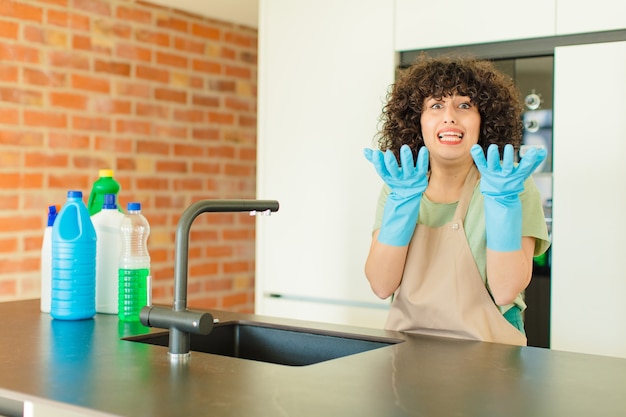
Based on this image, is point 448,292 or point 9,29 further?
point 9,29

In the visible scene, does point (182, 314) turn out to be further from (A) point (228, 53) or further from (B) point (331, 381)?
(A) point (228, 53)

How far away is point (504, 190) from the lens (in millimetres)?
1661

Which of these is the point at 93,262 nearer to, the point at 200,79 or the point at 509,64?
the point at 509,64

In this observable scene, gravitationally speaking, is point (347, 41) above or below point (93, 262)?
Result: above

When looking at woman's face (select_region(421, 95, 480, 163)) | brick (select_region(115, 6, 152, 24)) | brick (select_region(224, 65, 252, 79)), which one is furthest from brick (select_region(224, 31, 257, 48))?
woman's face (select_region(421, 95, 480, 163))

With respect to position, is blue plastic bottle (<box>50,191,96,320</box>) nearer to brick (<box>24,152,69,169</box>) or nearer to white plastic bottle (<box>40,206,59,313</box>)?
white plastic bottle (<box>40,206,59,313</box>)

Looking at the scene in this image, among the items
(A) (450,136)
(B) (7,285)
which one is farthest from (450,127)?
(B) (7,285)

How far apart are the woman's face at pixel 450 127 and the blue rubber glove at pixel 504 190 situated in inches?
9.7

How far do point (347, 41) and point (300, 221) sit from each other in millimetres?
686

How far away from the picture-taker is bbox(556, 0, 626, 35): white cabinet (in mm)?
2369

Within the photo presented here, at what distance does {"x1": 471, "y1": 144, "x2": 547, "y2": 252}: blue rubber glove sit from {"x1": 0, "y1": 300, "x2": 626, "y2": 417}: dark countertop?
30 cm

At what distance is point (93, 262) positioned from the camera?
1.86 metres

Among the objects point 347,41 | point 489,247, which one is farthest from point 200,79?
point 489,247

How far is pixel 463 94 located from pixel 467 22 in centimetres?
71
